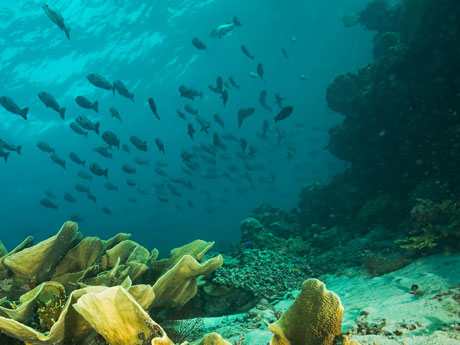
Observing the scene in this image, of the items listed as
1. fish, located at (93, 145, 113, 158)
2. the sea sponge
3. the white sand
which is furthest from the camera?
fish, located at (93, 145, 113, 158)

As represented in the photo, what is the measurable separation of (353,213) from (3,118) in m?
38.1

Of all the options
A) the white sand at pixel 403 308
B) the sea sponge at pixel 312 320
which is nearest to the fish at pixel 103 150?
the white sand at pixel 403 308

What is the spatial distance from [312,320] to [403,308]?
236 cm

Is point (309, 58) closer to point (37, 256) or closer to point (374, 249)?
point (374, 249)

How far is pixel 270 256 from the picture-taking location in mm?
7641

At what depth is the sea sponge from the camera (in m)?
1.55

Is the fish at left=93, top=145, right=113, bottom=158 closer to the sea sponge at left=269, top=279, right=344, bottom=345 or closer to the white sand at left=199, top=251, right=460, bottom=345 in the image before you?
A: the white sand at left=199, top=251, right=460, bottom=345

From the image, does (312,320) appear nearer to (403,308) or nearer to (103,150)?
(403,308)

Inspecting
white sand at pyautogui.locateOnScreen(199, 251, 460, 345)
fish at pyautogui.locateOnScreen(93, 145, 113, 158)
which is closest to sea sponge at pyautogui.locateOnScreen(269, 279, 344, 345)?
white sand at pyautogui.locateOnScreen(199, 251, 460, 345)

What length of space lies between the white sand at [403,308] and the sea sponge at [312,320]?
1.19 meters

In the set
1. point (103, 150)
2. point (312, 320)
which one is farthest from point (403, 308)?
point (103, 150)

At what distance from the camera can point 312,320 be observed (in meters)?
1.58

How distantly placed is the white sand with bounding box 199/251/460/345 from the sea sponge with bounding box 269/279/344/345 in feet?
3.89

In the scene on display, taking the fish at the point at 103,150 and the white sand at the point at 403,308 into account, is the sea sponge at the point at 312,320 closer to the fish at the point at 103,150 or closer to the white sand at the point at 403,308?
the white sand at the point at 403,308
